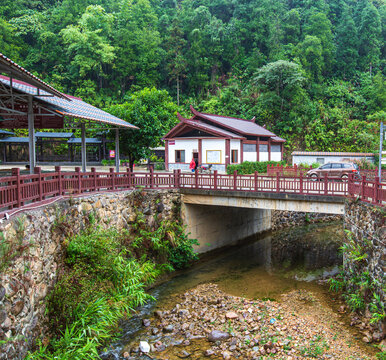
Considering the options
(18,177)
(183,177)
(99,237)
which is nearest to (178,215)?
(183,177)

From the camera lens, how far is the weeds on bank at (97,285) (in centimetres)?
876

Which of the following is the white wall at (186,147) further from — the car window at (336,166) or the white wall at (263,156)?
the car window at (336,166)

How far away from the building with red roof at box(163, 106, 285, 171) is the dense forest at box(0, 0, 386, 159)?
16359 millimetres

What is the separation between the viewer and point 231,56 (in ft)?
195

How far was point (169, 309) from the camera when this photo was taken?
11820 mm

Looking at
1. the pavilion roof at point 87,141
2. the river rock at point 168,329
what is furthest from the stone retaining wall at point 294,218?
the pavilion roof at point 87,141

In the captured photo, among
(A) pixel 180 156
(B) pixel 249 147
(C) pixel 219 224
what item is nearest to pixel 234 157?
(B) pixel 249 147

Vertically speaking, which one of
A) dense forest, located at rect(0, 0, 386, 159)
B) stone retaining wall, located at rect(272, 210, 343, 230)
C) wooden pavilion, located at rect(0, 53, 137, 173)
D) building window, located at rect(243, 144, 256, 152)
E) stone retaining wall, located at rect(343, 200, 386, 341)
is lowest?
stone retaining wall, located at rect(272, 210, 343, 230)

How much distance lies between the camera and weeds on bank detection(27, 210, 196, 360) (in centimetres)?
876

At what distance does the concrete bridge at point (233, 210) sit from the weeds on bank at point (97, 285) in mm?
2872

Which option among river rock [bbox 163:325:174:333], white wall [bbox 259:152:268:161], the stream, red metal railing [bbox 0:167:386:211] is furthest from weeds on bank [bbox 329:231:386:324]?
white wall [bbox 259:152:268:161]

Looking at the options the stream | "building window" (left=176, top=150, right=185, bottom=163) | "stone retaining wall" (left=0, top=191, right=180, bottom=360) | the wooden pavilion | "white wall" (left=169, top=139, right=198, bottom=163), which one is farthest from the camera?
"building window" (left=176, top=150, right=185, bottom=163)

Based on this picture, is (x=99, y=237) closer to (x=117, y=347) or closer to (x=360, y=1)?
(x=117, y=347)

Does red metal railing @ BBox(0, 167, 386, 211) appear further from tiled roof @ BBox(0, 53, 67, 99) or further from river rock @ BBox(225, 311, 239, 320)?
river rock @ BBox(225, 311, 239, 320)
